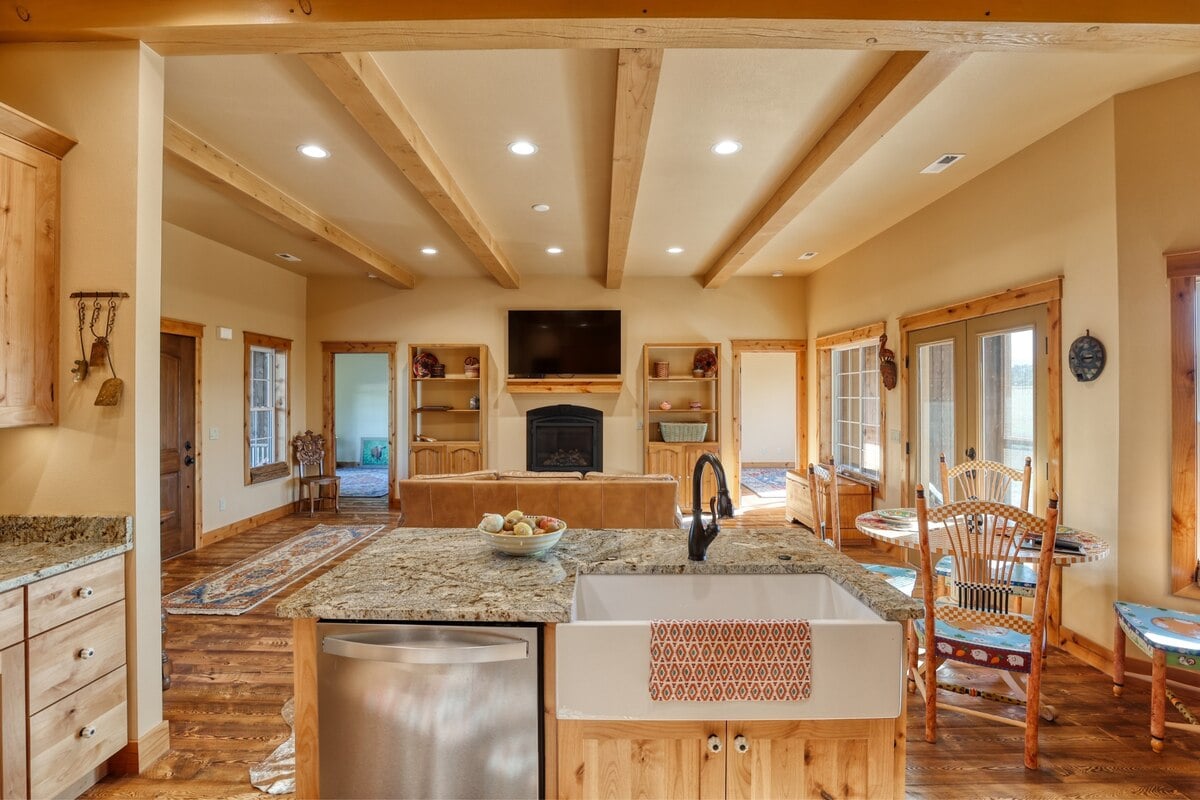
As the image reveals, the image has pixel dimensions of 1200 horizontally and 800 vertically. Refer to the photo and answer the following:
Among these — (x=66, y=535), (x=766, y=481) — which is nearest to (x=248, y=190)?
(x=66, y=535)

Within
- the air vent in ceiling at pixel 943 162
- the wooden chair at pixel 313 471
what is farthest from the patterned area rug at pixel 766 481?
the wooden chair at pixel 313 471

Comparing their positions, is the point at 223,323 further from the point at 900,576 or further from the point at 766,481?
the point at 766,481

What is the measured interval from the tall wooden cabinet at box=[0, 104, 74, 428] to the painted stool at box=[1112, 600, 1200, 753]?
13.8ft

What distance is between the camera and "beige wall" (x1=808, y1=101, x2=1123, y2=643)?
2822mm

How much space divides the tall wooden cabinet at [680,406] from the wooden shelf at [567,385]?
42 cm

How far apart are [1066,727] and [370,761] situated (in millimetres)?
2744

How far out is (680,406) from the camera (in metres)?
6.96

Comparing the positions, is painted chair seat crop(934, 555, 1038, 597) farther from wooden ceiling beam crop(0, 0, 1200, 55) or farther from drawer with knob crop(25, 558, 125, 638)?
drawer with knob crop(25, 558, 125, 638)

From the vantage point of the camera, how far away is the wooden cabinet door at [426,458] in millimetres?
6488

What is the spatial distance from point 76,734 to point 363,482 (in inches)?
293

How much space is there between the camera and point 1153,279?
8.91 feet

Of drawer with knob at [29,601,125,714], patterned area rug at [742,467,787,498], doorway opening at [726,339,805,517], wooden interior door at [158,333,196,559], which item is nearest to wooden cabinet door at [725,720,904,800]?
drawer with knob at [29,601,125,714]

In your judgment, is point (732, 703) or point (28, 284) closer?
point (732, 703)

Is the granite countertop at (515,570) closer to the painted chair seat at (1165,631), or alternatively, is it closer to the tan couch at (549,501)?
the painted chair seat at (1165,631)
